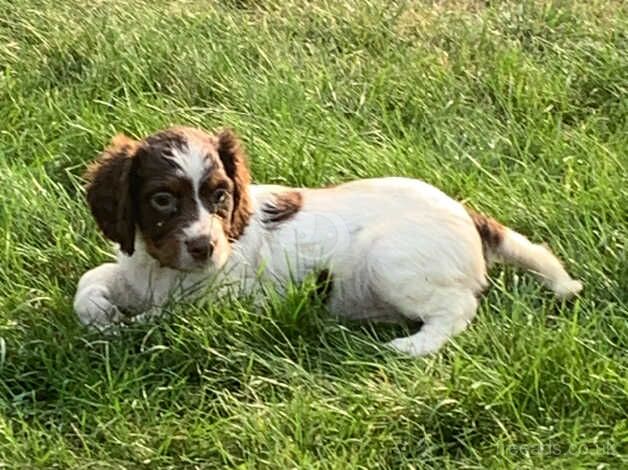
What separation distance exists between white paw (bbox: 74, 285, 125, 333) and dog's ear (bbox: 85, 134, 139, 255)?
0.59 ft

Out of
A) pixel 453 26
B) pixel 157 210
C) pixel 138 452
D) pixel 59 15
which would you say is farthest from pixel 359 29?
pixel 138 452

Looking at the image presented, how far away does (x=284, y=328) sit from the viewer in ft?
15.7

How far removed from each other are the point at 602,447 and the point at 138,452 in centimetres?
137

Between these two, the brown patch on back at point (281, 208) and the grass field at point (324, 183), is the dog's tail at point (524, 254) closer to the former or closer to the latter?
the grass field at point (324, 183)

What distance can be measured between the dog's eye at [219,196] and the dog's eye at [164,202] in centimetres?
14

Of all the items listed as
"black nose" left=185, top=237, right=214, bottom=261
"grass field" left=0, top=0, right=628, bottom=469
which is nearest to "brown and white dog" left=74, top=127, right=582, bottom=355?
"black nose" left=185, top=237, right=214, bottom=261

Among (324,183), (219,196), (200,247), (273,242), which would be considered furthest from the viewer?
(324,183)

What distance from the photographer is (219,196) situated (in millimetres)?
4848

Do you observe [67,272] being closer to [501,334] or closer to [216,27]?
[501,334]

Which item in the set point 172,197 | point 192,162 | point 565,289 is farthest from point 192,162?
point 565,289

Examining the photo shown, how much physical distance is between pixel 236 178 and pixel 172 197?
312 mm

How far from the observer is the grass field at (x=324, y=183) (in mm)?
4285

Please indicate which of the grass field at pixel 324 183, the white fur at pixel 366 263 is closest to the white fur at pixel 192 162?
the white fur at pixel 366 263

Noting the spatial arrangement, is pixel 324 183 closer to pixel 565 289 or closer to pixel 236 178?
pixel 236 178
